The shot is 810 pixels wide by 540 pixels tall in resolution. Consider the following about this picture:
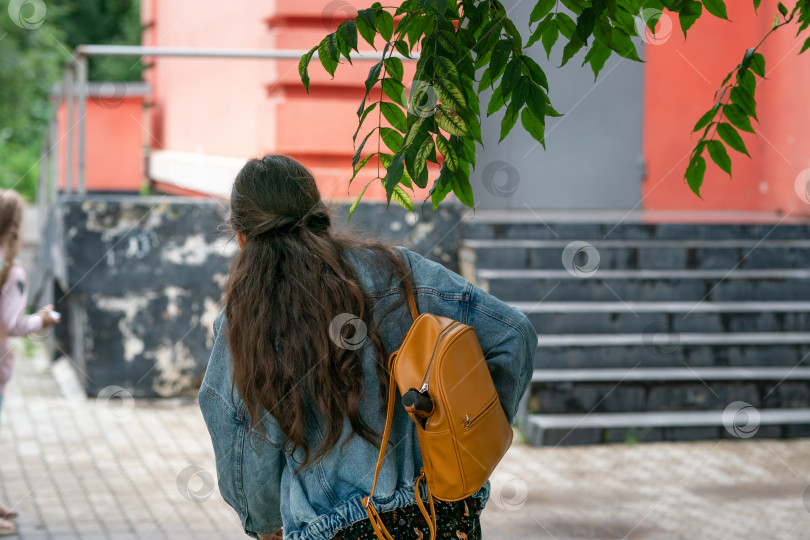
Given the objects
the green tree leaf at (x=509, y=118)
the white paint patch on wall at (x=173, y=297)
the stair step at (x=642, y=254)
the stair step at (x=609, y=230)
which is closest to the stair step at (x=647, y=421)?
the stair step at (x=642, y=254)

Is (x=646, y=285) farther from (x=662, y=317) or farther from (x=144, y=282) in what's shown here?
(x=144, y=282)

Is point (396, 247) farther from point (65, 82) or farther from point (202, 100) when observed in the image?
point (202, 100)

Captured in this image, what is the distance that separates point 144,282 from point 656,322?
3.95 m

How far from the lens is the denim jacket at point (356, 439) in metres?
2.25

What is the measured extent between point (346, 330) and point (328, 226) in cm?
27

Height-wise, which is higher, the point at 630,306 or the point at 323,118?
the point at 323,118

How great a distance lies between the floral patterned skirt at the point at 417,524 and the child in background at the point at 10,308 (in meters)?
3.13

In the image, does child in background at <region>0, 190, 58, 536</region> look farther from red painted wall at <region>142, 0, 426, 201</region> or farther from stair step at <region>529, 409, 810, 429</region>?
stair step at <region>529, 409, 810, 429</region>

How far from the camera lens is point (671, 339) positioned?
24.3ft

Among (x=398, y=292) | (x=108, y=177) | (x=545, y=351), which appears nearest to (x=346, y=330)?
(x=398, y=292)

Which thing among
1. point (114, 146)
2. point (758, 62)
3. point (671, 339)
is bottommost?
point (671, 339)

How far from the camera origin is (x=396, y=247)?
2.38 m

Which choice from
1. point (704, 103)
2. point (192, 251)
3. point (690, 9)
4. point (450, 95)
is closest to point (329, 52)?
point (450, 95)

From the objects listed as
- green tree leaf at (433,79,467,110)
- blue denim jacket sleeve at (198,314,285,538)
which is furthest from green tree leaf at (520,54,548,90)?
blue denim jacket sleeve at (198,314,285,538)
